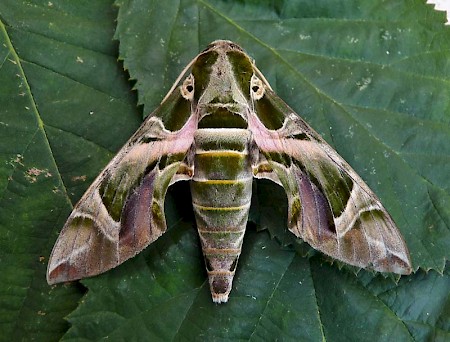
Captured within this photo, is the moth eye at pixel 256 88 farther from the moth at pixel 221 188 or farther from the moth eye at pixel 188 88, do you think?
the moth eye at pixel 188 88

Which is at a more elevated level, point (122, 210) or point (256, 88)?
point (256, 88)

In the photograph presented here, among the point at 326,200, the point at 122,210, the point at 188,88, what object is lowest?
the point at 122,210

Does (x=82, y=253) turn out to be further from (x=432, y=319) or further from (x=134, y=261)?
(x=432, y=319)

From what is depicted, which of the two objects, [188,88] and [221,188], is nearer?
[221,188]

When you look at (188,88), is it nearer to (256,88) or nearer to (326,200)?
(256,88)

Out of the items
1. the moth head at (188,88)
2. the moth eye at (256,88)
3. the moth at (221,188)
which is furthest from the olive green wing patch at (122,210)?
the moth eye at (256,88)

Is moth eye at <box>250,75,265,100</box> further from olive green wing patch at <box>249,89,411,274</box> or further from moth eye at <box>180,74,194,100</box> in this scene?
moth eye at <box>180,74,194,100</box>

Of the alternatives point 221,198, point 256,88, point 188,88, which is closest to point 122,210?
point 221,198

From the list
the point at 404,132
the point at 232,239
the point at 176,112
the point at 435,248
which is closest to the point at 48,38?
the point at 176,112
